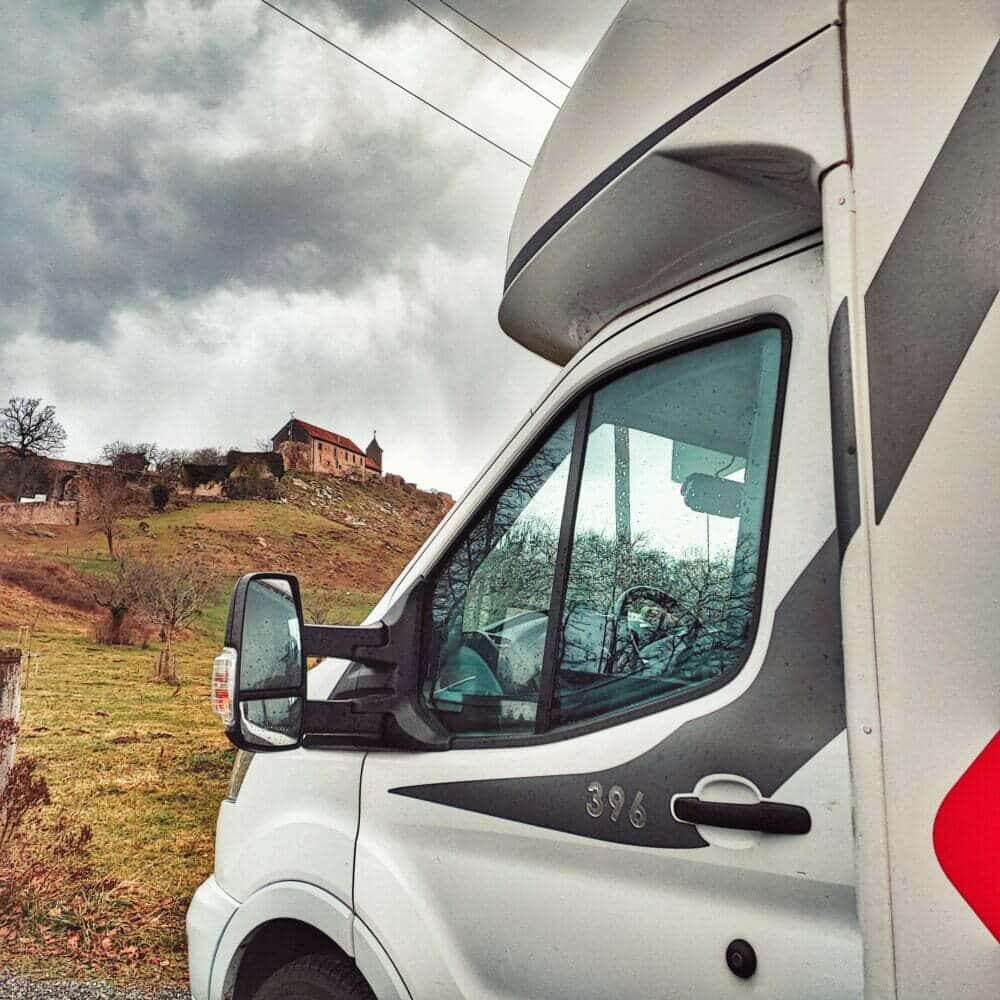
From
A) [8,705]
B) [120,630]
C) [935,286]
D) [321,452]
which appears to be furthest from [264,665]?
[321,452]

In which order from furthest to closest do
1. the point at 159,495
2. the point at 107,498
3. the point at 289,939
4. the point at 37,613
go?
the point at 159,495 → the point at 107,498 → the point at 37,613 → the point at 289,939

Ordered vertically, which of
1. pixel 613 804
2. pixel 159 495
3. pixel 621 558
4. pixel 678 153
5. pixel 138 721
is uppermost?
pixel 159 495

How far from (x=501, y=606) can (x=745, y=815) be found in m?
0.61

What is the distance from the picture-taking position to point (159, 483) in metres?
14.6

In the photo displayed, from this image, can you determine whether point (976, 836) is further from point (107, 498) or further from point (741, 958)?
point (107, 498)

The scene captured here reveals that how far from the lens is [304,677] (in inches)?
59.4

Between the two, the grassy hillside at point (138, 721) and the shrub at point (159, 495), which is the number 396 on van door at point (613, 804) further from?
the shrub at point (159, 495)

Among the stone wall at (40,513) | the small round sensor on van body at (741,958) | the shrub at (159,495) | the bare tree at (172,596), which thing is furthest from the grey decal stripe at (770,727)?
the shrub at (159,495)

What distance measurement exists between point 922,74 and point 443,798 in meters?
1.16

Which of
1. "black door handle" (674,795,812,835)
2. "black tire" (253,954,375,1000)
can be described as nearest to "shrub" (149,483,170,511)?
"black tire" (253,954,375,1000)

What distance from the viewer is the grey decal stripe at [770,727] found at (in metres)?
0.97

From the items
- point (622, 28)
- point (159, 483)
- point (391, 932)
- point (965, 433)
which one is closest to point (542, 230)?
point (622, 28)

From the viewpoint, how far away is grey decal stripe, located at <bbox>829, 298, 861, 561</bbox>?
2.82 ft

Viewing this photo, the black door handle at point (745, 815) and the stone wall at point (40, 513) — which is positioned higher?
the stone wall at point (40, 513)
